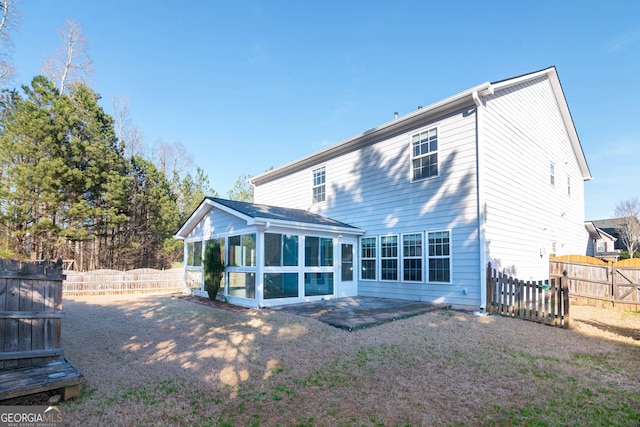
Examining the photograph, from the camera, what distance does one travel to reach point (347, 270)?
12.2 m

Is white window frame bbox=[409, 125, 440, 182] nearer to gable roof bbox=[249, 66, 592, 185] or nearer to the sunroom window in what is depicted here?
gable roof bbox=[249, 66, 592, 185]

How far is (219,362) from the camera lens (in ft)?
17.3

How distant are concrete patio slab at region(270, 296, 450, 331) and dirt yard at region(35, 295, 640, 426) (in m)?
0.31

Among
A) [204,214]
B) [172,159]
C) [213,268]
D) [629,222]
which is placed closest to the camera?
[213,268]

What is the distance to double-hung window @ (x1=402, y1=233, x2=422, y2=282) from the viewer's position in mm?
10477

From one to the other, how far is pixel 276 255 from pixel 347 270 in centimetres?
326

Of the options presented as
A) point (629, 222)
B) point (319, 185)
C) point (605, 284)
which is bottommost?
point (605, 284)

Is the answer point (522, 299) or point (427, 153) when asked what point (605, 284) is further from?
point (427, 153)

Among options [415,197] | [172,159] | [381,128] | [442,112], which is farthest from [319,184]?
[172,159]

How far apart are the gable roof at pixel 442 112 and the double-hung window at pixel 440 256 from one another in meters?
3.79

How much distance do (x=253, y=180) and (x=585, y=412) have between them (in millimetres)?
16513

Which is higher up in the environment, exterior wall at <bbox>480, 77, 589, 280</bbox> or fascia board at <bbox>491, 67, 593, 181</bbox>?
fascia board at <bbox>491, 67, 593, 181</bbox>

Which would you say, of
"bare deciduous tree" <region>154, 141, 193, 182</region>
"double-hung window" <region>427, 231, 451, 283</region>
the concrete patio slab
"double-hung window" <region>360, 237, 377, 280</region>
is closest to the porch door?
"double-hung window" <region>360, 237, 377, 280</region>

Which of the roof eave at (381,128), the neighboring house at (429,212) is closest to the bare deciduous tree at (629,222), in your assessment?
the neighboring house at (429,212)
